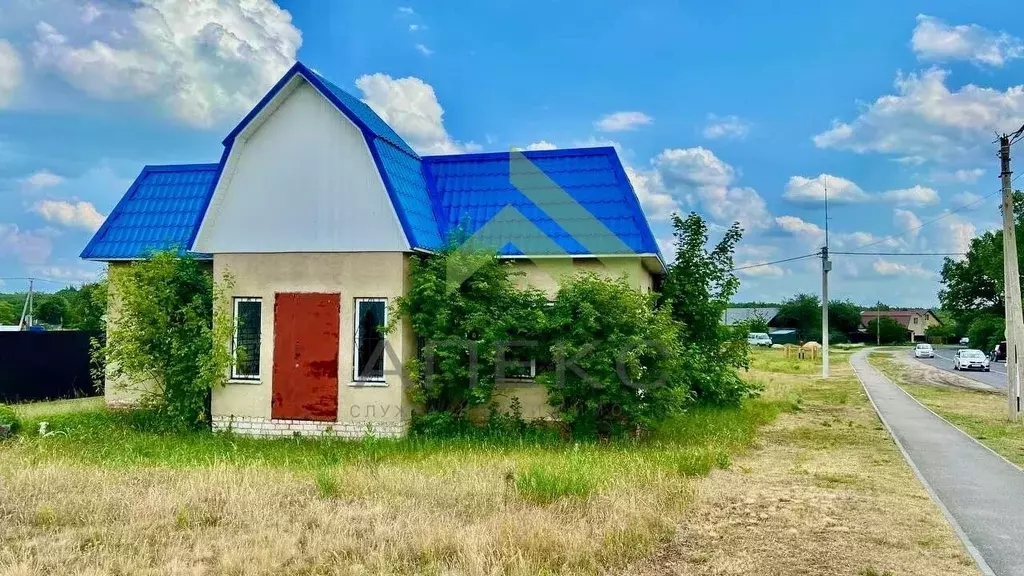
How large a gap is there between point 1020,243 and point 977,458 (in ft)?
159

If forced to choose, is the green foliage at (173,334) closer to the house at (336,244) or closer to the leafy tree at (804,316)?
the house at (336,244)

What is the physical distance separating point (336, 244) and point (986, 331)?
69458 mm

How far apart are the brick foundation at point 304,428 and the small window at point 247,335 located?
888mm

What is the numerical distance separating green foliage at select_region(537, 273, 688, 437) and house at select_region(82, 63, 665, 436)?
0.98m

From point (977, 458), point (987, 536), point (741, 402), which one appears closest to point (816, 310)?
point (741, 402)

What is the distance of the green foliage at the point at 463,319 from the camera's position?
1286 centimetres

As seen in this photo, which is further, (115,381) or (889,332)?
(889,332)

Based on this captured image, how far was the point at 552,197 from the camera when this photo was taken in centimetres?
1470

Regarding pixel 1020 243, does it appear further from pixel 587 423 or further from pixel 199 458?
pixel 199 458

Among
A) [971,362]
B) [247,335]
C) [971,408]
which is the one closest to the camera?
[247,335]

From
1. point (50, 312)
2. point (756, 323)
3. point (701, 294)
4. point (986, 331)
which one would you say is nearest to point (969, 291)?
point (986, 331)

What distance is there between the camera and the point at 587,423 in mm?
13023

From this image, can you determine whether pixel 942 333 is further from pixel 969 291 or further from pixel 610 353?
pixel 610 353

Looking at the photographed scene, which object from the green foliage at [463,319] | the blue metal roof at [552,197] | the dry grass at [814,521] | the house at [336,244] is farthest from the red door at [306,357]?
the dry grass at [814,521]
